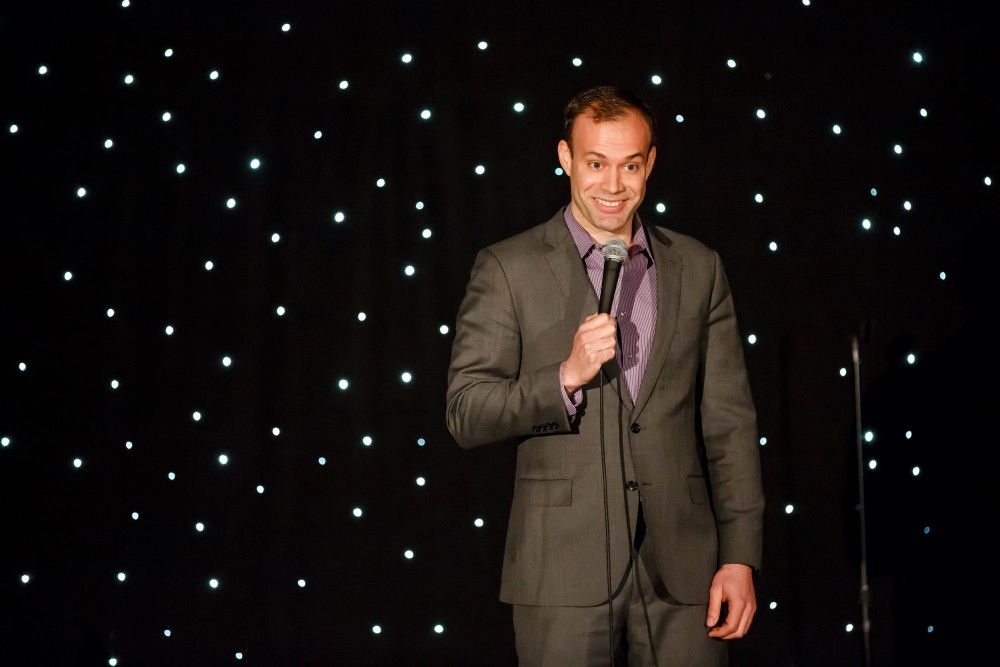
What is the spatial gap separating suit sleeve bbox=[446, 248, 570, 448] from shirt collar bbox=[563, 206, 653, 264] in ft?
0.54

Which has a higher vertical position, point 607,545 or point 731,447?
point 731,447

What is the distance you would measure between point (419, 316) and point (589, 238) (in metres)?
1.00

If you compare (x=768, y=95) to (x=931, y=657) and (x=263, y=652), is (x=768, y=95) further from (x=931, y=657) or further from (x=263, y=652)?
(x=263, y=652)

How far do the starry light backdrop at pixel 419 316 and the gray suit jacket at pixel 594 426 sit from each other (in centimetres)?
95

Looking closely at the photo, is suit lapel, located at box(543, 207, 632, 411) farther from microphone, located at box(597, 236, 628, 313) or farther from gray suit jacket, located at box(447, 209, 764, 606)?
microphone, located at box(597, 236, 628, 313)

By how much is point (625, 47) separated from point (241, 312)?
143cm

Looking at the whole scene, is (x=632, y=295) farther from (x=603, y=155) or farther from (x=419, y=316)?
(x=419, y=316)

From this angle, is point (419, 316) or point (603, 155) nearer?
point (603, 155)

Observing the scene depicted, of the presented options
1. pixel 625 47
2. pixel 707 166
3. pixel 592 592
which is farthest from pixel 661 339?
pixel 625 47

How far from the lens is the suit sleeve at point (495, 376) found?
1769 millimetres

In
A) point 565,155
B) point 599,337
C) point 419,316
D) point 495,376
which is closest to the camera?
point 599,337

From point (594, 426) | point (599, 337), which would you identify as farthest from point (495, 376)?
point (599, 337)

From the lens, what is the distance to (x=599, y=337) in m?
1.64

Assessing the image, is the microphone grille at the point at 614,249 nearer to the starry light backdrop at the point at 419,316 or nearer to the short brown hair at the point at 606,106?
the short brown hair at the point at 606,106
